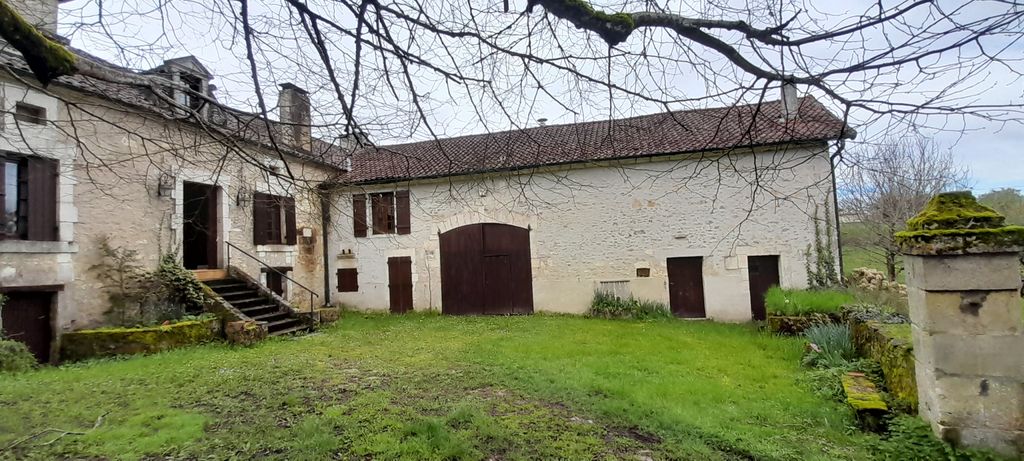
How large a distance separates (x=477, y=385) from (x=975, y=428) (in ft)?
13.1

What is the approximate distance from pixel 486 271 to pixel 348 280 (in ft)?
13.7

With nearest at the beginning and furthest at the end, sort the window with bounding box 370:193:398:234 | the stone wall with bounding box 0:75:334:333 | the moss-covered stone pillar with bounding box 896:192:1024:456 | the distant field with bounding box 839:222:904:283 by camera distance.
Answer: the moss-covered stone pillar with bounding box 896:192:1024:456
the stone wall with bounding box 0:75:334:333
the window with bounding box 370:193:398:234
the distant field with bounding box 839:222:904:283

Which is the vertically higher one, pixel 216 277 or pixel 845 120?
pixel 845 120

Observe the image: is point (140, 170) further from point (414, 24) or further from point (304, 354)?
point (414, 24)

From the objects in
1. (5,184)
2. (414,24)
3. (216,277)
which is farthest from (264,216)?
(414,24)

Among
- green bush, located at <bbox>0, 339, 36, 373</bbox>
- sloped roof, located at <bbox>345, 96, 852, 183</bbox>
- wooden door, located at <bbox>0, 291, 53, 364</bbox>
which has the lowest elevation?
green bush, located at <bbox>0, 339, 36, 373</bbox>

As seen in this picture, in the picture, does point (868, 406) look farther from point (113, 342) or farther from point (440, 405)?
point (113, 342)

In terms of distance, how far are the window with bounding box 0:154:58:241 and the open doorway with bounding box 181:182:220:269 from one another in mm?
2205

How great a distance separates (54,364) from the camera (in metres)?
7.04

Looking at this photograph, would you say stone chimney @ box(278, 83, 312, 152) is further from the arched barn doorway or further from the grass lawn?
the arched barn doorway

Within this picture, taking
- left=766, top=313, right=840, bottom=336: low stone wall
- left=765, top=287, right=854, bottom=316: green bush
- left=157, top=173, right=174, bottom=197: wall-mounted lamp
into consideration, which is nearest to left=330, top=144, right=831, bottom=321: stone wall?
left=765, top=287, right=854, bottom=316: green bush

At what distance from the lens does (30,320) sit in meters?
6.95

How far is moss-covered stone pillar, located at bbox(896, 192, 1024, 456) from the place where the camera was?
279 cm

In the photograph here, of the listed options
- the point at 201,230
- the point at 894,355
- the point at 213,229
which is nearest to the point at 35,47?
the point at 894,355
